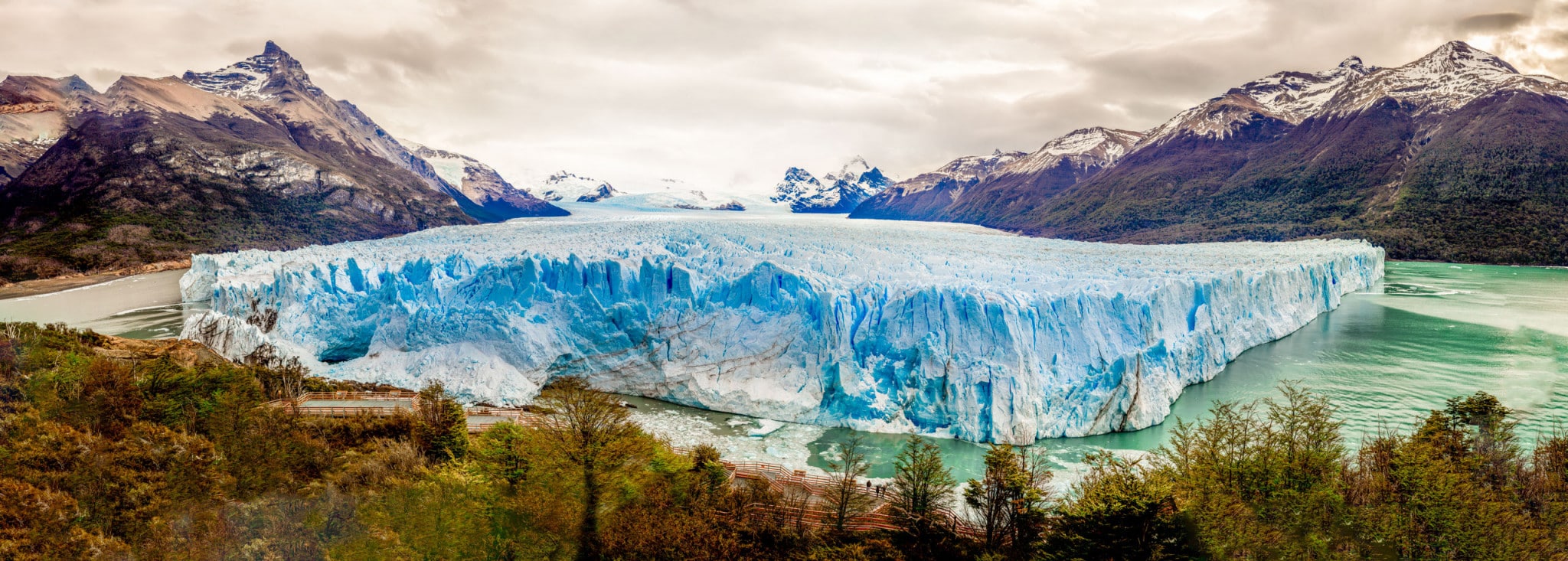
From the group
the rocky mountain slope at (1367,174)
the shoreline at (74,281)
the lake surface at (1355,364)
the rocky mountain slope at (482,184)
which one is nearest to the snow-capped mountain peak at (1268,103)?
the rocky mountain slope at (1367,174)

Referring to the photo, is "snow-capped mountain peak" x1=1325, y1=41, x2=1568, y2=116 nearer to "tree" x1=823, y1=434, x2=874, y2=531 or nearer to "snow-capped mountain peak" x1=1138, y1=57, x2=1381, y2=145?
"snow-capped mountain peak" x1=1138, y1=57, x2=1381, y2=145

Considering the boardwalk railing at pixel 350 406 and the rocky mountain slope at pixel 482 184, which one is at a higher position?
the rocky mountain slope at pixel 482 184

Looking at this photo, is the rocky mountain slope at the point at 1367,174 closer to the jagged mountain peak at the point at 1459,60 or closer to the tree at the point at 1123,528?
the jagged mountain peak at the point at 1459,60

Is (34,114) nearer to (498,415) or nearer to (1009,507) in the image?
(498,415)

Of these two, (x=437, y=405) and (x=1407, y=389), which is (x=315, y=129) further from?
(x=1407, y=389)

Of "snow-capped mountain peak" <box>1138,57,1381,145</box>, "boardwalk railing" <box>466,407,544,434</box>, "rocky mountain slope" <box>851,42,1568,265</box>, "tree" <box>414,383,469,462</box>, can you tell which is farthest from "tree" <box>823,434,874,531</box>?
"snow-capped mountain peak" <box>1138,57,1381,145</box>
